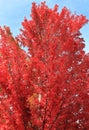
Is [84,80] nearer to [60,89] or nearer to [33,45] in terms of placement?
[60,89]

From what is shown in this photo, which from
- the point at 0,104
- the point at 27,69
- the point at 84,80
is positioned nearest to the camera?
the point at 0,104

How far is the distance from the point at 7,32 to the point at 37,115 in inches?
145

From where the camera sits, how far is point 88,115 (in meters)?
8.60

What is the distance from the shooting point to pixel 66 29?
9742mm

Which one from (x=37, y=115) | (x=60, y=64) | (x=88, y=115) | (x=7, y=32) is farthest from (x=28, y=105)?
(x=7, y=32)

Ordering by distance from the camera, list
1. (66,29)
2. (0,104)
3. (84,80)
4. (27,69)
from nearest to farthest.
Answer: (0,104) → (27,69) → (84,80) → (66,29)

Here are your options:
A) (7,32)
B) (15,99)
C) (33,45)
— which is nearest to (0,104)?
(15,99)

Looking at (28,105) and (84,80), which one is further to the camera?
(84,80)

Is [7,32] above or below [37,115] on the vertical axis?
above

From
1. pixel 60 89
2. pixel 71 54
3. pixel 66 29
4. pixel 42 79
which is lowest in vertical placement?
pixel 60 89

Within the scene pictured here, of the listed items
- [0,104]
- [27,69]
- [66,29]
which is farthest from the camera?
[66,29]

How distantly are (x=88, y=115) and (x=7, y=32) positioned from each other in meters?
4.28

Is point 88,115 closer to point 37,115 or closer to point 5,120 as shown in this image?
point 37,115

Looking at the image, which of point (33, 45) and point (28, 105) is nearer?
point (28, 105)
